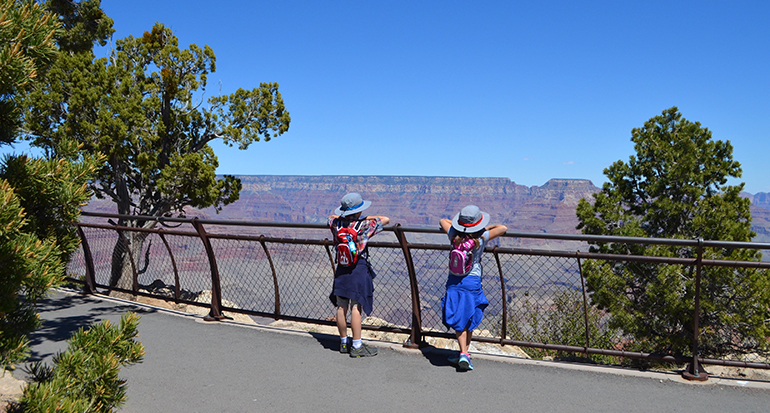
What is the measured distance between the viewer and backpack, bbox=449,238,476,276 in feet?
15.4

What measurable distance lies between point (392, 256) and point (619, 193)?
25996 mm

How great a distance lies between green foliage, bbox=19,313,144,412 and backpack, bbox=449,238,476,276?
2.68 m

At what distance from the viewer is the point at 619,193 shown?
28547 millimetres

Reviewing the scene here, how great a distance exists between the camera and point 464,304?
472cm

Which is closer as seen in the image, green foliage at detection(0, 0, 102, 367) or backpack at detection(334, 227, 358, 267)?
green foliage at detection(0, 0, 102, 367)

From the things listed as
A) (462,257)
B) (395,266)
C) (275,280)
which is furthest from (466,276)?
(275,280)

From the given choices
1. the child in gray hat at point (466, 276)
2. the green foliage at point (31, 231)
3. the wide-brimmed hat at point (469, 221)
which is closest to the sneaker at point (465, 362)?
the child in gray hat at point (466, 276)

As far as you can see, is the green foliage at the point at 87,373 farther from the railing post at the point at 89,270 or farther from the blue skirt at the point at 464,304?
the railing post at the point at 89,270

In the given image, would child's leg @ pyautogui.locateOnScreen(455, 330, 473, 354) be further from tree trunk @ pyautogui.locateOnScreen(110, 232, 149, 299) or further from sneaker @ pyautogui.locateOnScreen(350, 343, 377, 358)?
tree trunk @ pyautogui.locateOnScreen(110, 232, 149, 299)

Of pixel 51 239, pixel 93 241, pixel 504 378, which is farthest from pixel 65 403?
pixel 93 241

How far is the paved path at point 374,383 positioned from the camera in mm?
4074

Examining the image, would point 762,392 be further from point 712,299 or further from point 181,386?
point 712,299

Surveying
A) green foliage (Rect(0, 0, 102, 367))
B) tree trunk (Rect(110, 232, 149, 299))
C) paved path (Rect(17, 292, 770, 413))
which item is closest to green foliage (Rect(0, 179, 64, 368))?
green foliage (Rect(0, 0, 102, 367))

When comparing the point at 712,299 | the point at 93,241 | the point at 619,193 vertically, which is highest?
the point at 619,193
